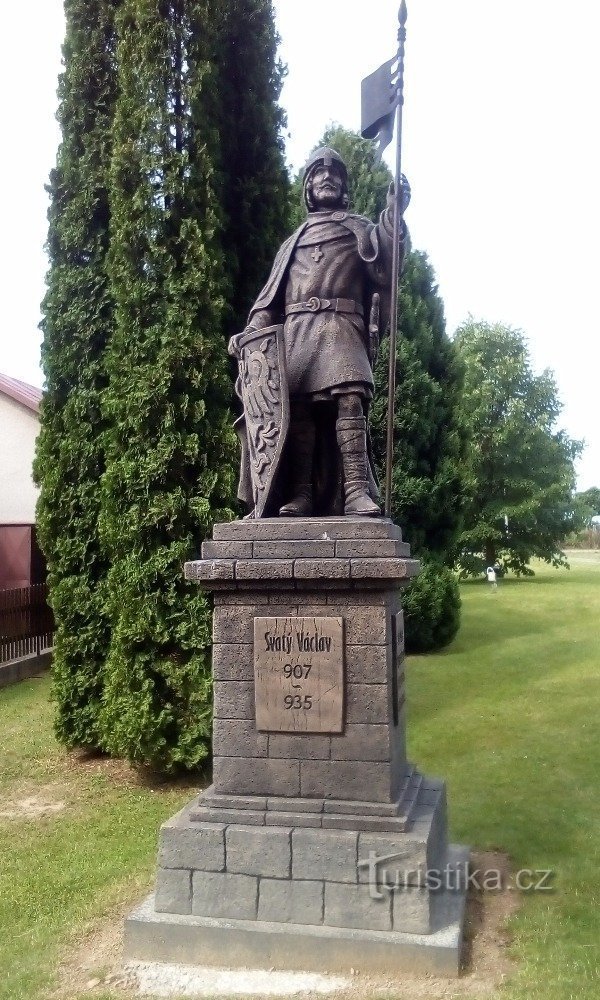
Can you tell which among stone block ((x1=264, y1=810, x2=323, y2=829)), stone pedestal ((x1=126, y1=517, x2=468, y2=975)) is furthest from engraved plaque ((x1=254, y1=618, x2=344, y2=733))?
stone block ((x1=264, y1=810, x2=323, y2=829))

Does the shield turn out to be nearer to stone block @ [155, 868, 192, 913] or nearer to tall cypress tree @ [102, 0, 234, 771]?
stone block @ [155, 868, 192, 913]

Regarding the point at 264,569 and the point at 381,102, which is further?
the point at 381,102

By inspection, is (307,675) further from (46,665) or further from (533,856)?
(46,665)

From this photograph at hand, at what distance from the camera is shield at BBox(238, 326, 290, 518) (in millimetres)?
4223

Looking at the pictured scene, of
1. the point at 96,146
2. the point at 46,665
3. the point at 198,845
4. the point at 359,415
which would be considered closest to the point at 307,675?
the point at 198,845

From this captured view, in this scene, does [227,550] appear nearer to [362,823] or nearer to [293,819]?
[293,819]

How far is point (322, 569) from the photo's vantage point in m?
3.96

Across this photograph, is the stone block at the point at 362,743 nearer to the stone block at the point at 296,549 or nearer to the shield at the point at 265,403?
the stone block at the point at 296,549

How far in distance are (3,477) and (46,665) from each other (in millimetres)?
4784

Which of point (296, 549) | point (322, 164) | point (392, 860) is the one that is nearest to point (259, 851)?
point (392, 860)

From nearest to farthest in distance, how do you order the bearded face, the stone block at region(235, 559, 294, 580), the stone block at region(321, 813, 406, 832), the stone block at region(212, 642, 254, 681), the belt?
→ the stone block at region(321, 813, 406, 832), the stone block at region(235, 559, 294, 580), the stone block at region(212, 642, 254, 681), the belt, the bearded face

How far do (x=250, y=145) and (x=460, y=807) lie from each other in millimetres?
6312

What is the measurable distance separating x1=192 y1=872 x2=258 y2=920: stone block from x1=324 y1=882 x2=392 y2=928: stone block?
37cm

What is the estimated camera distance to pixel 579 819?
580 centimetres
